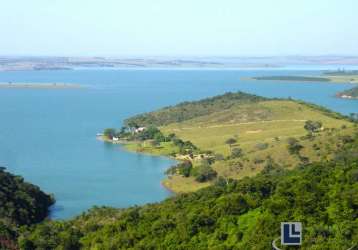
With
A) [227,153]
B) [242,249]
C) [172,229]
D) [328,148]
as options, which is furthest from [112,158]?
[242,249]

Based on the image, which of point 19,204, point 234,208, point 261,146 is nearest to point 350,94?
point 261,146

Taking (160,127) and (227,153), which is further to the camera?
(160,127)

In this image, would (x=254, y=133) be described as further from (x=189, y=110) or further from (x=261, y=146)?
(x=189, y=110)

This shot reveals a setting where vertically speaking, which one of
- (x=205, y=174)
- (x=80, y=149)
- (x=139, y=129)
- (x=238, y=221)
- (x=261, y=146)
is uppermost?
(x=238, y=221)

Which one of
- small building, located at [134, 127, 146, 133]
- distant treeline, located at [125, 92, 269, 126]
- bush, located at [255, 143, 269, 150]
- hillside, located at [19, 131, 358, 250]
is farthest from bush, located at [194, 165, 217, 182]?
distant treeline, located at [125, 92, 269, 126]

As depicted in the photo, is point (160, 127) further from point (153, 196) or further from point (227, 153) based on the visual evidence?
point (153, 196)

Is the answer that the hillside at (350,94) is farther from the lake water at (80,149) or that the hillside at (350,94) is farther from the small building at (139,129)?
the small building at (139,129)

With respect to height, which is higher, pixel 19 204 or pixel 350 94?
pixel 19 204
